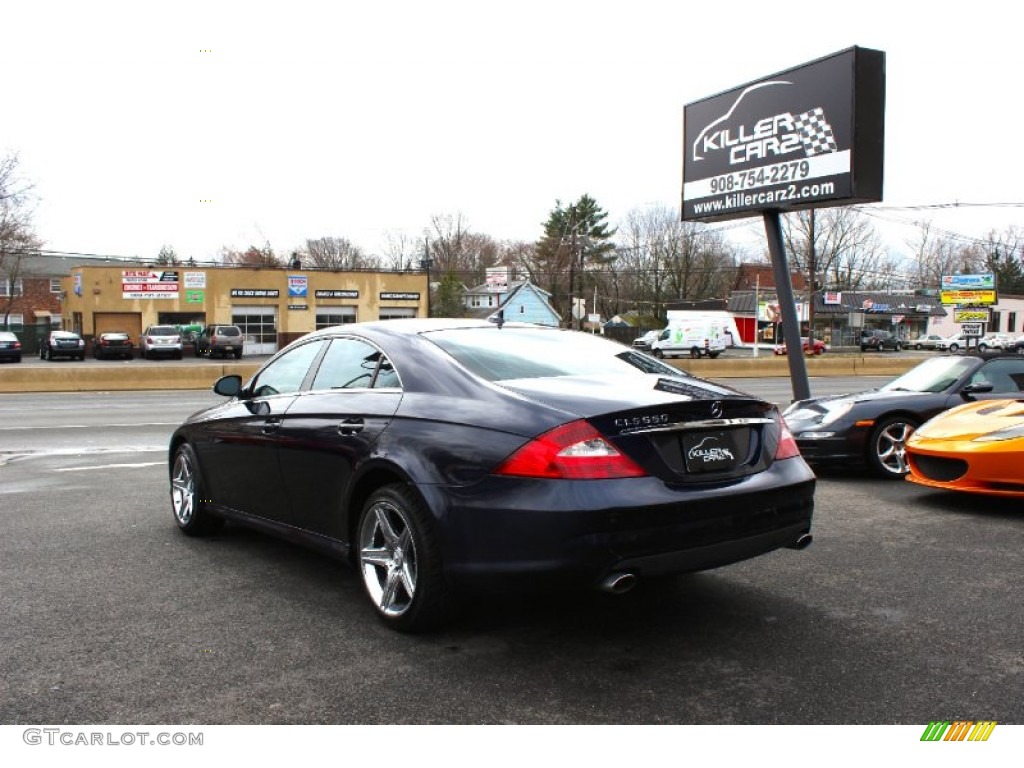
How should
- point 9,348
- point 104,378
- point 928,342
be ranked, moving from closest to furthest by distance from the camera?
point 104,378 → point 9,348 → point 928,342

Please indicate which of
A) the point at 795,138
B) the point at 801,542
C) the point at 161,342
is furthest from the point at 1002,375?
the point at 161,342

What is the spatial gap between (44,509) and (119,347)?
4022 cm

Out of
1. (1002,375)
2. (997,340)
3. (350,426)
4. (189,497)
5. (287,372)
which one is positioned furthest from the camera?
(997,340)

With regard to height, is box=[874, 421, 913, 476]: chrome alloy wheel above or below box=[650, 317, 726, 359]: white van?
below

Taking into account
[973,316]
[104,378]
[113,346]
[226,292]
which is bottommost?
[104,378]

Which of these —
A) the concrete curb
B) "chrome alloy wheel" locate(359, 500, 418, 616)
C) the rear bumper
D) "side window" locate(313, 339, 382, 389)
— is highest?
"side window" locate(313, 339, 382, 389)

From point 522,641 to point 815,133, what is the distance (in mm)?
10699

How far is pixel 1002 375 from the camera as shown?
8711 millimetres

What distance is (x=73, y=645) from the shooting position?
13.0 ft

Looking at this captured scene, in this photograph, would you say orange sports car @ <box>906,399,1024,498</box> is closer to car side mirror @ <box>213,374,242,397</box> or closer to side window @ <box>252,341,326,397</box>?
side window @ <box>252,341,326,397</box>

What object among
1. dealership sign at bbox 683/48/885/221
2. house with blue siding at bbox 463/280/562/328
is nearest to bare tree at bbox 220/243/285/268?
house with blue siding at bbox 463/280/562/328

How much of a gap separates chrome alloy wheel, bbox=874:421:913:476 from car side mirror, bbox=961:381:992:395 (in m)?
0.66

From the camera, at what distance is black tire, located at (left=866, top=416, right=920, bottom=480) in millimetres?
8516

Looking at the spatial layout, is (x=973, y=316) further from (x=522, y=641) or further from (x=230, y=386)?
(x=522, y=641)
